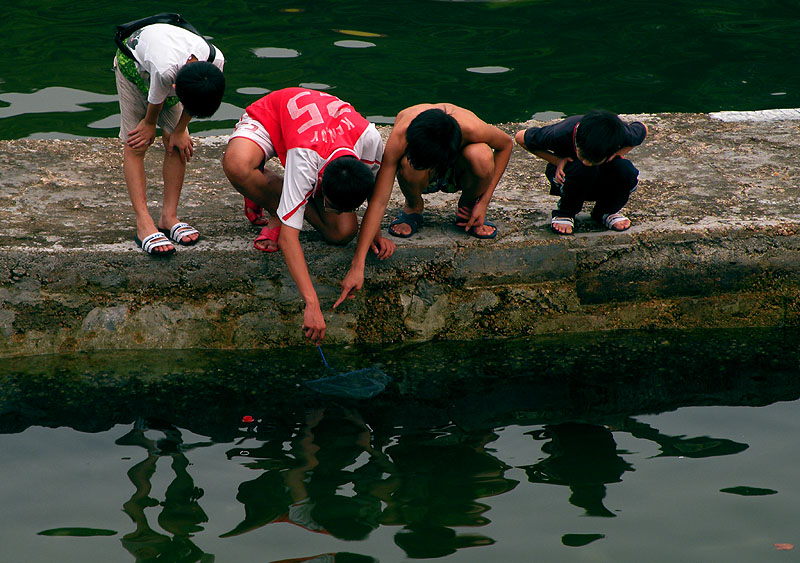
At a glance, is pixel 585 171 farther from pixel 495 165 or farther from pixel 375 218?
pixel 375 218

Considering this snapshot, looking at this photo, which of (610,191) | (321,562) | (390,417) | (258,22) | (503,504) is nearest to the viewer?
(321,562)

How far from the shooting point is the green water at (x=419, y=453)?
9.12ft

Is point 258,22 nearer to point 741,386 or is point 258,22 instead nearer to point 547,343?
point 547,343

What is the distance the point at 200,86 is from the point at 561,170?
63.6 inches

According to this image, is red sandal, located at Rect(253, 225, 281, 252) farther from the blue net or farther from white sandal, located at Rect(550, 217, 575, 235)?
white sandal, located at Rect(550, 217, 575, 235)

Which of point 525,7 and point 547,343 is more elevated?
point 525,7

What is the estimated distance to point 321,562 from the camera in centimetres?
269

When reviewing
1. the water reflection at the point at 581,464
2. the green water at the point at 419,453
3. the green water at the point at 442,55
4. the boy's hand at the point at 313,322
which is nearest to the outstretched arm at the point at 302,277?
the boy's hand at the point at 313,322

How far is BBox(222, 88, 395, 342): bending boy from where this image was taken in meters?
3.36

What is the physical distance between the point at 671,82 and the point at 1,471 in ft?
21.0

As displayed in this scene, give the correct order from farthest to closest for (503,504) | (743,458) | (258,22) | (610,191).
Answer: (258,22)
(610,191)
(743,458)
(503,504)

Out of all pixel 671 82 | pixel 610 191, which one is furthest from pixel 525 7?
pixel 610 191

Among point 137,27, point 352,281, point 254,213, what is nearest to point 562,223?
point 352,281

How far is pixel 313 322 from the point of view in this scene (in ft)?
11.4
